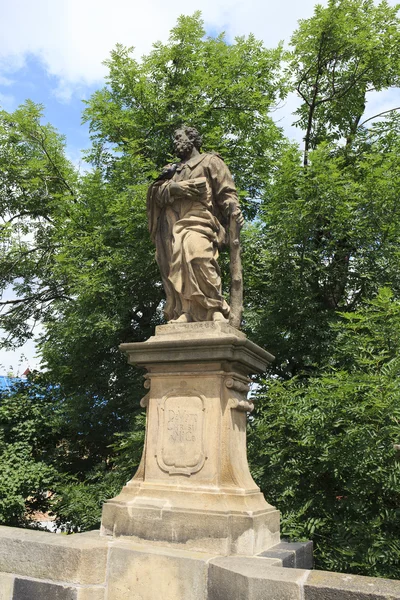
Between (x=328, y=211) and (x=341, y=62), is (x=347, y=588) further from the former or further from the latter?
(x=341, y=62)

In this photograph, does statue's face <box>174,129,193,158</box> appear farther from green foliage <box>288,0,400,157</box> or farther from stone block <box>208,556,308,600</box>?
green foliage <box>288,0,400,157</box>

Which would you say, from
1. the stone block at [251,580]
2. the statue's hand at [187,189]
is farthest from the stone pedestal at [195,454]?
the statue's hand at [187,189]

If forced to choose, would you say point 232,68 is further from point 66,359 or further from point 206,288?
point 206,288

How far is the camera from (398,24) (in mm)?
12758

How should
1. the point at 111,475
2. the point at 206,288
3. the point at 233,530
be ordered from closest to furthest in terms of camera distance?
the point at 233,530 → the point at 206,288 → the point at 111,475

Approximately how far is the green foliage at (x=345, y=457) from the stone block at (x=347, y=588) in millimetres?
3144

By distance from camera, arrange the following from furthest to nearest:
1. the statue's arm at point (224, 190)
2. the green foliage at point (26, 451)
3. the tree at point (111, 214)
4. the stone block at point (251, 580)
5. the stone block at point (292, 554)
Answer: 1. the tree at point (111, 214)
2. the green foliage at point (26, 451)
3. the statue's arm at point (224, 190)
4. the stone block at point (292, 554)
5. the stone block at point (251, 580)

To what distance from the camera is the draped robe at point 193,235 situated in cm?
475

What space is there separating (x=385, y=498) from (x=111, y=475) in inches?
195

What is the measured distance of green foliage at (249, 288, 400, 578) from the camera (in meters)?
6.32

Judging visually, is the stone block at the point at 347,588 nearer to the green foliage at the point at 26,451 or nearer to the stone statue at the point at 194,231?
the stone statue at the point at 194,231

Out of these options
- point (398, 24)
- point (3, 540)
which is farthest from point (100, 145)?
point (3, 540)

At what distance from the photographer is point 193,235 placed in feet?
15.8

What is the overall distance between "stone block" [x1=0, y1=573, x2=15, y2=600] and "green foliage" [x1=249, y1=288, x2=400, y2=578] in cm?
364
